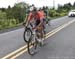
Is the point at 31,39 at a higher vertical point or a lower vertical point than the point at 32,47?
higher

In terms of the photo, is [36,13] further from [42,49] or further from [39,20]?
[42,49]

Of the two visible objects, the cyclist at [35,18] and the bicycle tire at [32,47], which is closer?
the bicycle tire at [32,47]

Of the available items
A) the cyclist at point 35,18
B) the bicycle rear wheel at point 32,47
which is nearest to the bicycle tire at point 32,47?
the bicycle rear wheel at point 32,47

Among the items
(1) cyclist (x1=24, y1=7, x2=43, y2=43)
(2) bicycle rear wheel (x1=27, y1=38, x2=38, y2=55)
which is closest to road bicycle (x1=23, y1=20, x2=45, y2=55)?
(2) bicycle rear wheel (x1=27, y1=38, x2=38, y2=55)

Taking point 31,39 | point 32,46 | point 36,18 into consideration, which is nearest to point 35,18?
point 36,18

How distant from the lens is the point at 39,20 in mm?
12531

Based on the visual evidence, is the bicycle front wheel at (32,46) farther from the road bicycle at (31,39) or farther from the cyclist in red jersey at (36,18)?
the cyclist in red jersey at (36,18)

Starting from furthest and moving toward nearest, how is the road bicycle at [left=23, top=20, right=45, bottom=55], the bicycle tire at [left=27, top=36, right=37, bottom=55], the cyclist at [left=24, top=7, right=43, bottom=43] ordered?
1. the cyclist at [left=24, top=7, right=43, bottom=43]
2. the road bicycle at [left=23, top=20, right=45, bottom=55]
3. the bicycle tire at [left=27, top=36, right=37, bottom=55]

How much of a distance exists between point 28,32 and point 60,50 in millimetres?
1507

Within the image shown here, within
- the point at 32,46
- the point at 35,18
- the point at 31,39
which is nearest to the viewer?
the point at 31,39

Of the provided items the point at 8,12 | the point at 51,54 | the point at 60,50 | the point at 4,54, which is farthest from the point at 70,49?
the point at 8,12

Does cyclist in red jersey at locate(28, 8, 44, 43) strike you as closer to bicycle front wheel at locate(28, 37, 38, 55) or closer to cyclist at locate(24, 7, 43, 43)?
cyclist at locate(24, 7, 43, 43)

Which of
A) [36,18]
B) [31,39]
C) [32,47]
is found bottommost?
[32,47]

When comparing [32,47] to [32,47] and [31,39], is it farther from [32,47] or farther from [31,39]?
[31,39]
